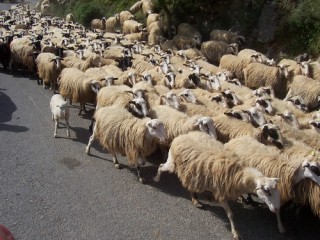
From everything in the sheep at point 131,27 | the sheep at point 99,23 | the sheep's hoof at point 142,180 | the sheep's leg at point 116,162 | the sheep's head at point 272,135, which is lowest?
the sheep at point 99,23

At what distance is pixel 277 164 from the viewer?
6.27 metres

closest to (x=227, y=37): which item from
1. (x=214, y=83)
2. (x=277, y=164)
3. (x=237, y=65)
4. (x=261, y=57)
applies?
(x=237, y=65)

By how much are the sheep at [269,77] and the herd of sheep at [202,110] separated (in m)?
0.03

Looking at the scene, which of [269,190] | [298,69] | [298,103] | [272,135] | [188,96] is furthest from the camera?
[298,69]

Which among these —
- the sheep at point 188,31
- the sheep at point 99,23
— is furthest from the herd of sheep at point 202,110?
the sheep at point 99,23

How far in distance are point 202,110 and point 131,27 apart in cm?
1443

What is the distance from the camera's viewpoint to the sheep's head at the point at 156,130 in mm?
7302

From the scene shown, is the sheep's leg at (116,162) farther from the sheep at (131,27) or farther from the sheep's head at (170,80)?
the sheep at (131,27)

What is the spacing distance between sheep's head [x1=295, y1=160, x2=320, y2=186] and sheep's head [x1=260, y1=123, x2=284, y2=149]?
32.4 inches

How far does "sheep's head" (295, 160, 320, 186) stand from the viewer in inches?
233

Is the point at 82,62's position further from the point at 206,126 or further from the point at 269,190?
the point at 269,190

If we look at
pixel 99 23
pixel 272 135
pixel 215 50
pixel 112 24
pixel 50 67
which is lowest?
pixel 99 23

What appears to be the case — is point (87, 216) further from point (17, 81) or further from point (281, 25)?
point (281, 25)

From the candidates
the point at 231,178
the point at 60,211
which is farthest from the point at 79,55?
the point at 231,178
